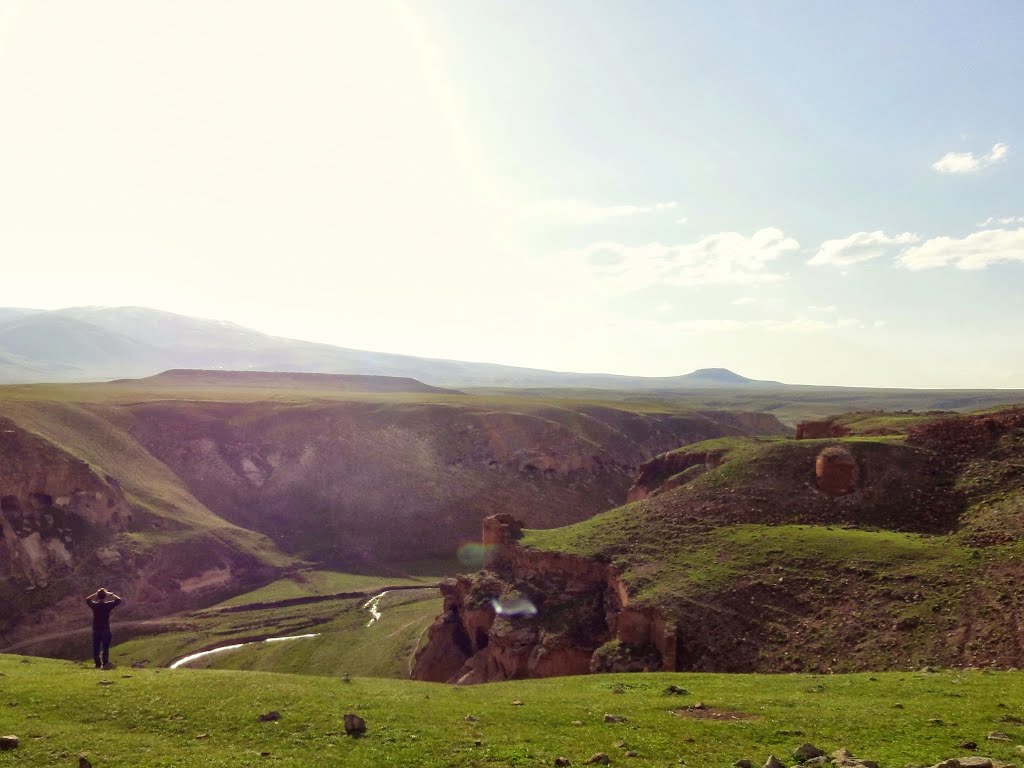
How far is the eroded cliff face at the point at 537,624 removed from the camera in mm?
30875

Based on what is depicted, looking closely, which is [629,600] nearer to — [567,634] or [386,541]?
[567,634]

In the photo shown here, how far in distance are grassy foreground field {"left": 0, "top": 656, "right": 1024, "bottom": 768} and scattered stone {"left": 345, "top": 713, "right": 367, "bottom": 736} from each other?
193 mm

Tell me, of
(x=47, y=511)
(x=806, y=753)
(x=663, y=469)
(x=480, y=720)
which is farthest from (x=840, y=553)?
(x=47, y=511)

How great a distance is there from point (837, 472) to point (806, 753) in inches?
1108

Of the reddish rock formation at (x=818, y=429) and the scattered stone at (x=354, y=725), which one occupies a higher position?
the reddish rock formation at (x=818, y=429)

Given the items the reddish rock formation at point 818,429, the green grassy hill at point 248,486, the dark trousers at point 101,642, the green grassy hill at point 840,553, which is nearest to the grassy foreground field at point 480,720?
the dark trousers at point 101,642

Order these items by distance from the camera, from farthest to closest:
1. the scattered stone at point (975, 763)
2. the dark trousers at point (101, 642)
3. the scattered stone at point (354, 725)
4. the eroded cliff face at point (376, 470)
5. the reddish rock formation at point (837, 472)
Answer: the eroded cliff face at point (376, 470), the reddish rock formation at point (837, 472), the dark trousers at point (101, 642), the scattered stone at point (354, 725), the scattered stone at point (975, 763)

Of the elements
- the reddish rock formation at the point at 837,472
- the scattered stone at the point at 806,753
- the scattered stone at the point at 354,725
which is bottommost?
the scattered stone at the point at 354,725

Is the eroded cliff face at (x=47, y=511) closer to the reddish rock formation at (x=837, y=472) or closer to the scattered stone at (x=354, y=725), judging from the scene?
the scattered stone at (x=354, y=725)

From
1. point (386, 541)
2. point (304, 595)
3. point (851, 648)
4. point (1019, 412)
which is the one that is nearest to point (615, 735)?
point (851, 648)

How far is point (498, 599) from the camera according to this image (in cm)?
3944

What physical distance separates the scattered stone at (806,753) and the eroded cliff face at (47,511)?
62254 mm

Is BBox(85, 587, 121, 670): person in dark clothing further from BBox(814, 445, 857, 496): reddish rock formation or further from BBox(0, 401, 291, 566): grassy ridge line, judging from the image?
BBox(0, 401, 291, 566): grassy ridge line

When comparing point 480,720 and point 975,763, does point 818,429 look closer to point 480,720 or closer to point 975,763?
point 480,720
